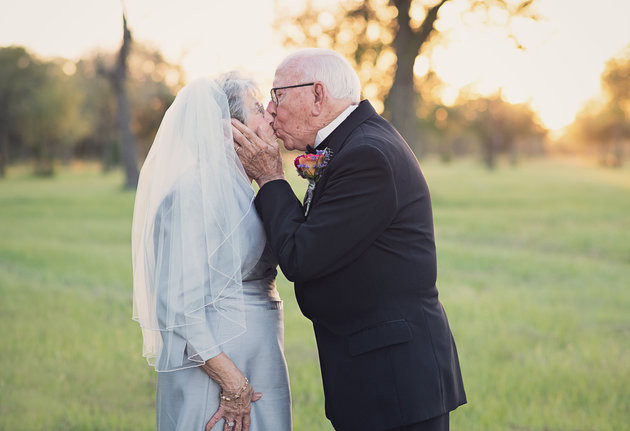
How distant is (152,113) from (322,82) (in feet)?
135

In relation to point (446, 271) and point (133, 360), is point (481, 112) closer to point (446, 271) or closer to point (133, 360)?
point (446, 271)

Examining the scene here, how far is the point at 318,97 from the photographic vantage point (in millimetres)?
2951

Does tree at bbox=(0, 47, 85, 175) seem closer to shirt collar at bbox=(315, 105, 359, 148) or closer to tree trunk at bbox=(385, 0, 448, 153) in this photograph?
tree trunk at bbox=(385, 0, 448, 153)

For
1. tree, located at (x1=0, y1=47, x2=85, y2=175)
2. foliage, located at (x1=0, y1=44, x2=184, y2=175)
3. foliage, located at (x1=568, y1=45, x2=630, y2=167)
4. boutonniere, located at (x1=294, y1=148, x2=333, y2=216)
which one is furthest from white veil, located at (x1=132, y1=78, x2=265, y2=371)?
foliage, located at (x1=568, y1=45, x2=630, y2=167)

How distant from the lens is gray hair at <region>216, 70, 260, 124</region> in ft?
10.4

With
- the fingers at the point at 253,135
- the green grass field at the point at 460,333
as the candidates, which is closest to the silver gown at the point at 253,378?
the fingers at the point at 253,135

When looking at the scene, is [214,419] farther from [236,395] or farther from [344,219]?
[344,219]

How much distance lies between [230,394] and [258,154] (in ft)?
3.94

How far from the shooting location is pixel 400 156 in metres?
2.79

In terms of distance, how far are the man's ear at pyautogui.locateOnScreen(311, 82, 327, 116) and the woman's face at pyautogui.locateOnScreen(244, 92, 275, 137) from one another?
28 cm

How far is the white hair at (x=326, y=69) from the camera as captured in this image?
9.57 feet

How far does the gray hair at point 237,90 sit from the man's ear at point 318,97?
395 millimetres

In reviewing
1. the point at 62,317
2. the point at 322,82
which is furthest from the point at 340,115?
the point at 62,317

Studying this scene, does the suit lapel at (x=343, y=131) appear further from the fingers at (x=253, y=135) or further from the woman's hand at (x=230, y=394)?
the woman's hand at (x=230, y=394)
